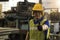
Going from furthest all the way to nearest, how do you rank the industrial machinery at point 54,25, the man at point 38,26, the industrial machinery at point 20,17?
the industrial machinery at point 54,25
the industrial machinery at point 20,17
the man at point 38,26

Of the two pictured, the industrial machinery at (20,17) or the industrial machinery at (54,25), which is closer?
the industrial machinery at (20,17)

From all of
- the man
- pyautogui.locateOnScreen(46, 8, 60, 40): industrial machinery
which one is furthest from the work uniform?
pyautogui.locateOnScreen(46, 8, 60, 40): industrial machinery

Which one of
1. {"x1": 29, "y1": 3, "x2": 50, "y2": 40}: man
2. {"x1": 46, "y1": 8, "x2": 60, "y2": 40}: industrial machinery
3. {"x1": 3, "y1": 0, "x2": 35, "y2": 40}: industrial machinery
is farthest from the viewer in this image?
{"x1": 46, "y1": 8, "x2": 60, "y2": 40}: industrial machinery

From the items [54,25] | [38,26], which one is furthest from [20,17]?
[38,26]

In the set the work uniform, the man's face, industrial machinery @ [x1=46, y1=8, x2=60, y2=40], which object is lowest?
industrial machinery @ [x1=46, y1=8, x2=60, y2=40]

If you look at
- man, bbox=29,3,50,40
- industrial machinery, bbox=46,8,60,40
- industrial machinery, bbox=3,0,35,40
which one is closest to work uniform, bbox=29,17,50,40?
man, bbox=29,3,50,40

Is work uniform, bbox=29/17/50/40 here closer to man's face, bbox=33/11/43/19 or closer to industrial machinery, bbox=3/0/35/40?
man's face, bbox=33/11/43/19

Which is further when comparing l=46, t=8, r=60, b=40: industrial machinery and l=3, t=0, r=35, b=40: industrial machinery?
l=46, t=8, r=60, b=40: industrial machinery

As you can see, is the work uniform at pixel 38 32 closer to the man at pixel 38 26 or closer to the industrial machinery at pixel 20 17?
the man at pixel 38 26

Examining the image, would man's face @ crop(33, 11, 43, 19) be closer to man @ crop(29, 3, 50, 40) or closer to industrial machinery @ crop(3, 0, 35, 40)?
man @ crop(29, 3, 50, 40)

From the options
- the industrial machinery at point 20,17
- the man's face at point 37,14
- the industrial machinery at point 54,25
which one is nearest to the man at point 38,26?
the man's face at point 37,14

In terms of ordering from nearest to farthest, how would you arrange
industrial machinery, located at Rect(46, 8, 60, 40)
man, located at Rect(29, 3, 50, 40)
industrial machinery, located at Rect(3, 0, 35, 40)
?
man, located at Rect(29, 3, 50, 40) < industrial machinery, located at Rect(3, 0, 35, 40) < industrial machinery, located at Rect(46, 8, 60, 40)

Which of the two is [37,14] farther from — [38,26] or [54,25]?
[54,25]

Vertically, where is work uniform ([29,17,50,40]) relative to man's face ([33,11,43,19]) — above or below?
below
